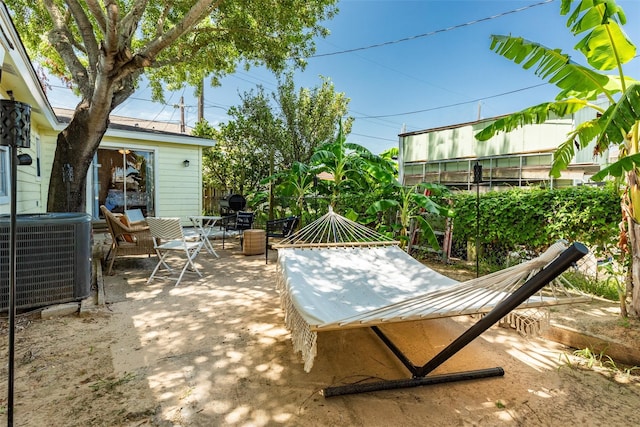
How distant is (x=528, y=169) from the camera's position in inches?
364

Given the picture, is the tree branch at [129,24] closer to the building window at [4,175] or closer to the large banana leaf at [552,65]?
the building window at [4,175]

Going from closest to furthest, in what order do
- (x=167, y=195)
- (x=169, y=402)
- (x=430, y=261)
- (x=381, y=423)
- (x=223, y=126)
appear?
(x=381, y=423)
(x=169, y=402)
(x=430, y=261)
(x=167, y=195)
(x=223, y=126)

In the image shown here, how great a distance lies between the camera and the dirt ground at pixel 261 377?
200cm

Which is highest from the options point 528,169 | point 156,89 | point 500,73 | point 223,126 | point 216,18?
point 500,73

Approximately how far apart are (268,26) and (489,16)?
17.5 ft

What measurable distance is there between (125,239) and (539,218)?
20.4 feet

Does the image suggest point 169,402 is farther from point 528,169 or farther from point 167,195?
point 528,169

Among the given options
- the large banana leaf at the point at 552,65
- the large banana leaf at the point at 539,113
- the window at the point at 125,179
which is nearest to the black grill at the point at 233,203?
the window at the point at 125,179

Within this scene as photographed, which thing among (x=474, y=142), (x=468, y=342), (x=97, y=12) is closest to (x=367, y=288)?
(x=468, y=342)

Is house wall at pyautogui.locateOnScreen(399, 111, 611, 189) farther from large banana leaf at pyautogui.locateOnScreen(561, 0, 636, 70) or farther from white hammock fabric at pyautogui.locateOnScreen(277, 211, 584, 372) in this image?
→ white hammock fabric at pyautogui.locateOnScreen(277, 211, 584, 372)

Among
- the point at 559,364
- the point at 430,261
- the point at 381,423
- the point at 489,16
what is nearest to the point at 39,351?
the point at 381,423

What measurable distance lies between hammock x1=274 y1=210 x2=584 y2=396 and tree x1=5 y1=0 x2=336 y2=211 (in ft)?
11.4

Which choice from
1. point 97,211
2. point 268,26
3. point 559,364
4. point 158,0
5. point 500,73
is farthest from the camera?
point 500,73

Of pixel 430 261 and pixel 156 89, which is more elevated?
pixel 156 89
